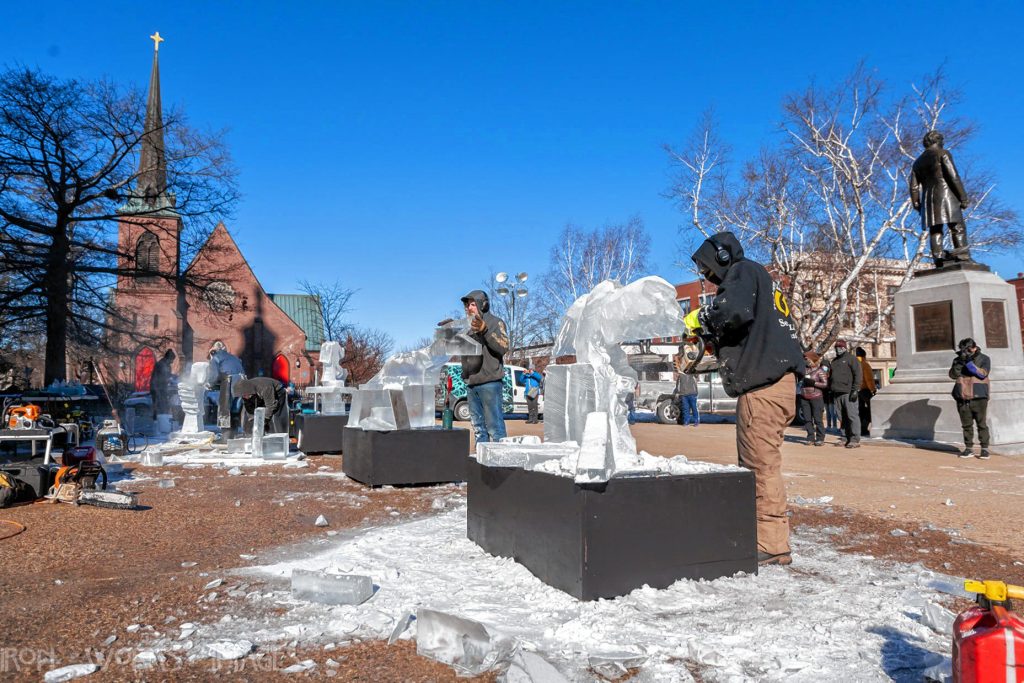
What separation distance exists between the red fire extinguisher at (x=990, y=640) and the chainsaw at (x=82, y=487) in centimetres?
608

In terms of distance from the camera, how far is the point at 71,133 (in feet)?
67.8

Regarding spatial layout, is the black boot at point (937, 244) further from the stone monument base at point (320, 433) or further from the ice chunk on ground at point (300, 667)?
the ice chunk on ground at point (300, 667)

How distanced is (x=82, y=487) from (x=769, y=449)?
6018 mm

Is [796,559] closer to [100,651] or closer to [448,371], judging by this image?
[100,651]

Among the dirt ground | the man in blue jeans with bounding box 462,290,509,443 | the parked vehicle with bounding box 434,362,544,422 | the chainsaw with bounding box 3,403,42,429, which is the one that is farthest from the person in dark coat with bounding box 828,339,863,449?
the chainsaw with bounding box 3,403,42,429

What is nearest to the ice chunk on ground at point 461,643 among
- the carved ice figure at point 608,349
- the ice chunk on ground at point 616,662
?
the ice chunk on ground at point 616,662

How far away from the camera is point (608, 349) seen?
15.2ft

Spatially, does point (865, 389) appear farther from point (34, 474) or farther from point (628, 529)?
point (34, 474)

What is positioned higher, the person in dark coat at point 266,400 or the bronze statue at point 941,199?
the bronze statue at point 941,199

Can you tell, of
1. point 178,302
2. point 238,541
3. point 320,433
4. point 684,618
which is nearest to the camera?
point 684,618

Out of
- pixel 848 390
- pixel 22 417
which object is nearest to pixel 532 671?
pixel 22 417

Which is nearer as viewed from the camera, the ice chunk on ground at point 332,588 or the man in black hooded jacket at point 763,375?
the ice chunk on ground at point 332,588

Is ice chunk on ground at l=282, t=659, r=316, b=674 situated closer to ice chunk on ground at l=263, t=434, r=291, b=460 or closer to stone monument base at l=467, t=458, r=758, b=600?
stone monument base at l=467, t=458, r=758, b=600

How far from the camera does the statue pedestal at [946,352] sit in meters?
11.8
